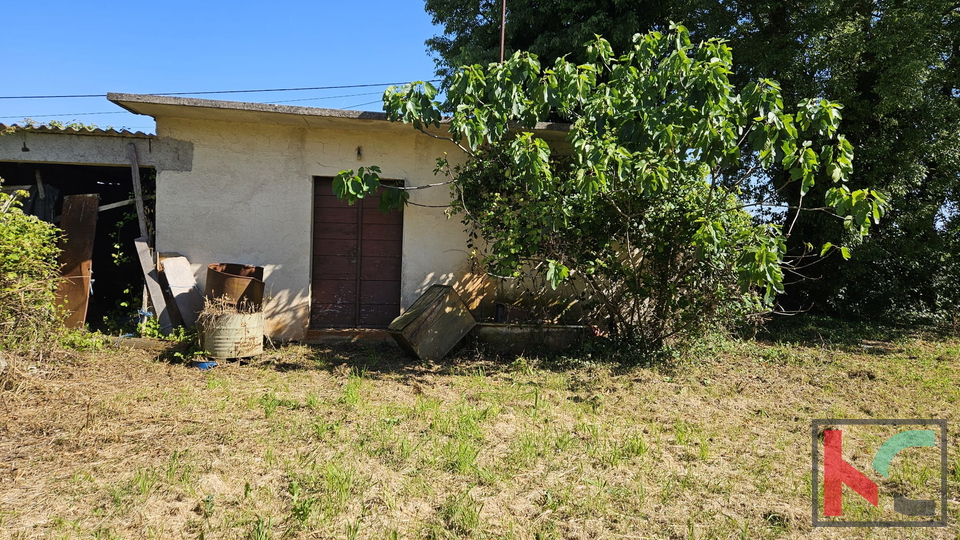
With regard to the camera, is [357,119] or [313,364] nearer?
[313,364]

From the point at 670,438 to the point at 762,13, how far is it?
27.5 feet

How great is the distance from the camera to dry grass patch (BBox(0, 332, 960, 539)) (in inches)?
115

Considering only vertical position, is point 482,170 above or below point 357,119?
below

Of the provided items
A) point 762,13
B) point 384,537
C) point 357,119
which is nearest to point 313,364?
point 357,119

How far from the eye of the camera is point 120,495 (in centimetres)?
304

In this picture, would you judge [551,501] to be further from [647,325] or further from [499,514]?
[647,325]

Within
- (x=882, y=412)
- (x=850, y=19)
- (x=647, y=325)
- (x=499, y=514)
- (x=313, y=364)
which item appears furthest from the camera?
(x=850, y=19)

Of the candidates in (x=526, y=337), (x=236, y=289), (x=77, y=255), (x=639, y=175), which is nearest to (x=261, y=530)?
(x=639, y=175)

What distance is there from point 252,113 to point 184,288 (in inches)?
86.5

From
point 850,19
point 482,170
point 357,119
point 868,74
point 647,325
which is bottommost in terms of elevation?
point 647,325

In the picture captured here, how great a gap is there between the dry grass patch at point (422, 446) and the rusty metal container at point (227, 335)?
17cm

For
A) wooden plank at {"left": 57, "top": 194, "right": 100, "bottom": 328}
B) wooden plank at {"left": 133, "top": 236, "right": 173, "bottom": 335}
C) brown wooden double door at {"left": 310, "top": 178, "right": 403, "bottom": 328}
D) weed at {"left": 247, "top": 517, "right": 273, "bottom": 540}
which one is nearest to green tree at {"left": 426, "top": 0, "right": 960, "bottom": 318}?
brown wooden double door at {"left": 310, "top": 178, "right": 403, "bottom": 328}

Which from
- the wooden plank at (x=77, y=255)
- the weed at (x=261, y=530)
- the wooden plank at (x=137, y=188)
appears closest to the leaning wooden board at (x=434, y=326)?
the wooden plank at (x=137, y=188)

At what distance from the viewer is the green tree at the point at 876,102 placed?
26.3 ft
